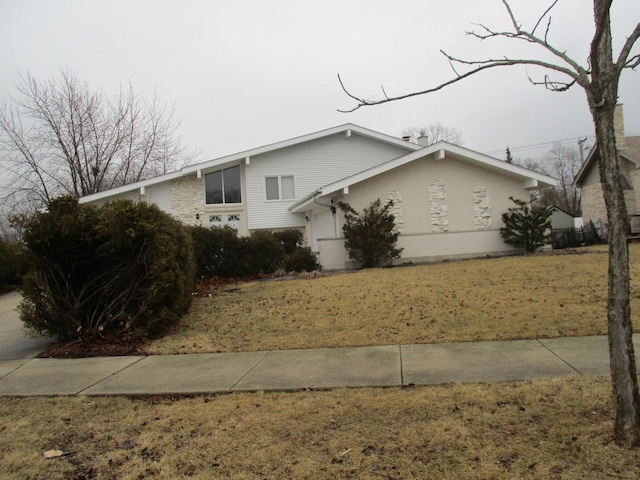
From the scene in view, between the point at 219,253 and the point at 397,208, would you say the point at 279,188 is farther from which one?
the point at 219,253

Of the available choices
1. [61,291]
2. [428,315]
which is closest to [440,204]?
[428,315]

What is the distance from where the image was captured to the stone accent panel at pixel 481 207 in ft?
59.7

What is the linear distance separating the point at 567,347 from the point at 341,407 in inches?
122

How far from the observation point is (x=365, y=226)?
1647 centimetres

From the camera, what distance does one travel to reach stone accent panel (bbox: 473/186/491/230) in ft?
59.7

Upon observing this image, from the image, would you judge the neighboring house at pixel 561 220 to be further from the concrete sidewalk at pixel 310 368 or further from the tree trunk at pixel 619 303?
the tree trunk at pixel 619 303

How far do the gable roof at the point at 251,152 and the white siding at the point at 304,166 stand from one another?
45cm

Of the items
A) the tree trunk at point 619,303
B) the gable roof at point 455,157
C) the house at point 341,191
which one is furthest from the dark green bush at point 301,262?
the tree trunk at point 619,303

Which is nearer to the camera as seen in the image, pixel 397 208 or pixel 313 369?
pixel 313 369

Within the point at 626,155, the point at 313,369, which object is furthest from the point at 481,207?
the point at 313,369

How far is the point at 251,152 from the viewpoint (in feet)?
73.5

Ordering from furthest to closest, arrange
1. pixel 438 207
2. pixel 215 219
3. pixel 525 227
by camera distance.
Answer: pixel 215 219 → pixel 438 207 → pixel 525 227

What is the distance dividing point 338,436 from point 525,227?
1575 centimetres

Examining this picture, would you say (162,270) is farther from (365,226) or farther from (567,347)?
(365,226)
